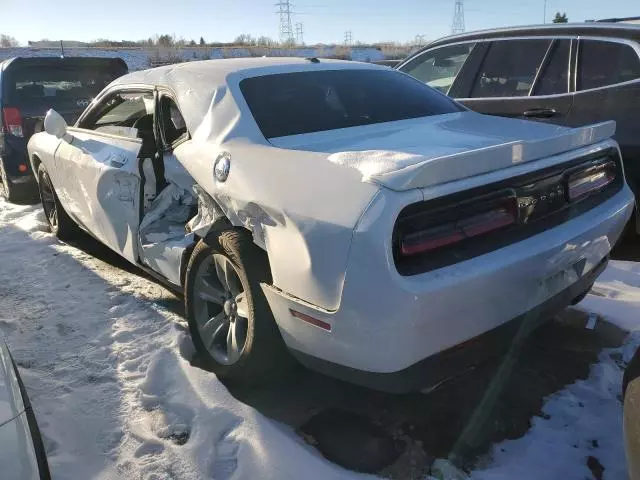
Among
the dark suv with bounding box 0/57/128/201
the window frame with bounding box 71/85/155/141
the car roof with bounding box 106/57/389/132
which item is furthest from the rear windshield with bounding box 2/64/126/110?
the car roof with bounding box 106/57/389/132

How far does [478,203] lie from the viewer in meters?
2.28

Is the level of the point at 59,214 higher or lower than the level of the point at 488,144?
lower

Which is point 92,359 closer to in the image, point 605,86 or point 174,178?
point 174,178

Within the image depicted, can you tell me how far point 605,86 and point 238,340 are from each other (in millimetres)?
3469

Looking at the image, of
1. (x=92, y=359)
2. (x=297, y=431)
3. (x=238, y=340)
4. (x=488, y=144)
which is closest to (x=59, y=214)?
(x=92, y=359)

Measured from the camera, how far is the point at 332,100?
10.9 ft

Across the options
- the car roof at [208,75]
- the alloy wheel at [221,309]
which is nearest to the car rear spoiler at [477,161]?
the alloy wheel at [221,309]

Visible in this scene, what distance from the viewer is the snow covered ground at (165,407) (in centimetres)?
241

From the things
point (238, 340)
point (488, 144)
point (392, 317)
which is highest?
point (488, 144)

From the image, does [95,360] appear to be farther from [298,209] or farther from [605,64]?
[605,64]

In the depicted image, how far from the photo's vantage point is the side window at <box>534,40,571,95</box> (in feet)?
15.6

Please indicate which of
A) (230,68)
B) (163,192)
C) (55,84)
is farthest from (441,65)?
(55,84)

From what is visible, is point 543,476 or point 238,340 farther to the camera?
point 238,340

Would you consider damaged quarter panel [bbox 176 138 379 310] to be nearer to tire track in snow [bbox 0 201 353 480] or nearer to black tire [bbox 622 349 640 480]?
tire track in snow [bbox 0 201 353 480]
